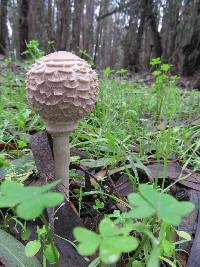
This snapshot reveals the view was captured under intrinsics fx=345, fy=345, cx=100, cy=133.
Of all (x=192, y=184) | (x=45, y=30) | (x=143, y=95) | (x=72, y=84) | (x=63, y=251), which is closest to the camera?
(x=63, y=251)

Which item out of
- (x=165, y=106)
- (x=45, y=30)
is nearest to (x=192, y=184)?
(x=165, y=106)

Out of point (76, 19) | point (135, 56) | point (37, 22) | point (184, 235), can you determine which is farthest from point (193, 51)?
point (184, 235)

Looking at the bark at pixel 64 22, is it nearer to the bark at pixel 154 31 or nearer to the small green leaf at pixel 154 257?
the bark at pixel 154 31

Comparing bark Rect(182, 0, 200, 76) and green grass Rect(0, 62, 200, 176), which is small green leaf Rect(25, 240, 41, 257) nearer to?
green grass Rect(0, 62, 200, 176)

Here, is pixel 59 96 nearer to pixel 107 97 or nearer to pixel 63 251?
pixel 63 251

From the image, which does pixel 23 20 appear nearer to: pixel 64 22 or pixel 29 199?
pixel 64 22

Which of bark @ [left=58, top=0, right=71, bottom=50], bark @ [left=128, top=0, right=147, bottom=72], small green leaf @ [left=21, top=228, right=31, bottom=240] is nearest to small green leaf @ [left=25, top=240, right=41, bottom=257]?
small green leaf @ [left=21, top=228, right=31, bottom=240]
